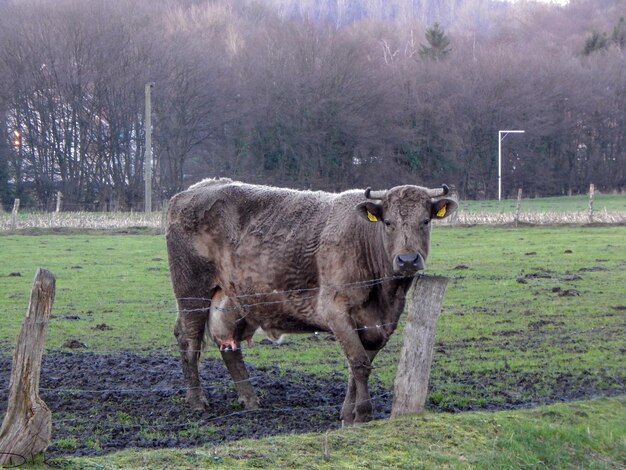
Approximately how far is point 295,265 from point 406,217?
1.46m

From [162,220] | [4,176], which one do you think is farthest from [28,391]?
[4,176]

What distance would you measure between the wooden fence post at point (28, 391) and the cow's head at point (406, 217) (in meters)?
3.38

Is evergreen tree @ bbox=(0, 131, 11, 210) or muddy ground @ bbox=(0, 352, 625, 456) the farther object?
evergreen tree @ bbox=(0, 131, 11, 210)

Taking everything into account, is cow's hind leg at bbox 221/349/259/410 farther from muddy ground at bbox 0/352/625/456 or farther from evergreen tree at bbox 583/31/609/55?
evergreen tree at bbox 583/31/609/55

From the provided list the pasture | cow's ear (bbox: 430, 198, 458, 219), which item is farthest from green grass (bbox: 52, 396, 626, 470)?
cow's ear (bbox: 430, 198, 458, 219)

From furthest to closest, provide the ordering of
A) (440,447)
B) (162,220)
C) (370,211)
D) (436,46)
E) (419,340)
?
(436,46)
(162,220)
(370,211)
(419,340)
(440,447)

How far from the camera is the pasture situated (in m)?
Result: 7.07

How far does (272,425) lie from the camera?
819 cm

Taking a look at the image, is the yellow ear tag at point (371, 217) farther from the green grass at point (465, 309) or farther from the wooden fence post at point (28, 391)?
the wooden fence post at point (28, 391)

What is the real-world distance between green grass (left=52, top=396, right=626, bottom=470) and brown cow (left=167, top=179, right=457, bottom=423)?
1.04 m

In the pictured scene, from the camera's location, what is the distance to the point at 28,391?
5426 mm

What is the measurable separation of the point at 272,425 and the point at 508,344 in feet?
16.1

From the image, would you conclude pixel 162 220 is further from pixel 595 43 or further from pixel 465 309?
pixel 595 43

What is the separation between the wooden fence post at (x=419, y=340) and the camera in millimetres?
7121
